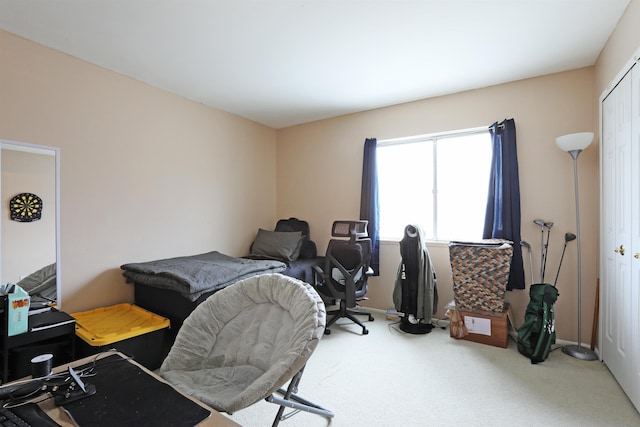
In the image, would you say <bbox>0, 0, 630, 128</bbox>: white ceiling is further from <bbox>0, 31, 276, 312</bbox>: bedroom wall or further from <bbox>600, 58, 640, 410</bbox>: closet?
<bbox>600, 58, 640, 410</bbox>: closet

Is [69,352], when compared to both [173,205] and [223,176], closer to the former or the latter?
[173,205]

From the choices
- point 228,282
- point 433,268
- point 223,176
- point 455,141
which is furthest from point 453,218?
point 223,176

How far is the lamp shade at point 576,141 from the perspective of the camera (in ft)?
8.43

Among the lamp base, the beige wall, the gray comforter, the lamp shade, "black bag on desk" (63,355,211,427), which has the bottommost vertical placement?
the lamp base

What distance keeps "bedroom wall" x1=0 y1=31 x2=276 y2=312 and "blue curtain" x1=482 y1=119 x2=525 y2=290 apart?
120 inches

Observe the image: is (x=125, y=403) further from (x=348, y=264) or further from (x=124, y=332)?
(x=348, y=264)

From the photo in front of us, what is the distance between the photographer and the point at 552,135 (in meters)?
2.98

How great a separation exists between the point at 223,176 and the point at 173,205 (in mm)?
782

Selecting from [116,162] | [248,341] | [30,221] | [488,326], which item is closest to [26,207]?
[30,221]

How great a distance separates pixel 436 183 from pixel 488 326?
1.61 m

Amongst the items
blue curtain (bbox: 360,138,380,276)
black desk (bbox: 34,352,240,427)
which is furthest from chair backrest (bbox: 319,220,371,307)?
black desk (bbox: 34,352,240,427)

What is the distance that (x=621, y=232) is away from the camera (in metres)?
2.14

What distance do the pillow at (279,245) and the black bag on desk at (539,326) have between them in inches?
97.8

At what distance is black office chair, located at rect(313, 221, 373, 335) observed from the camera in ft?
10.6
